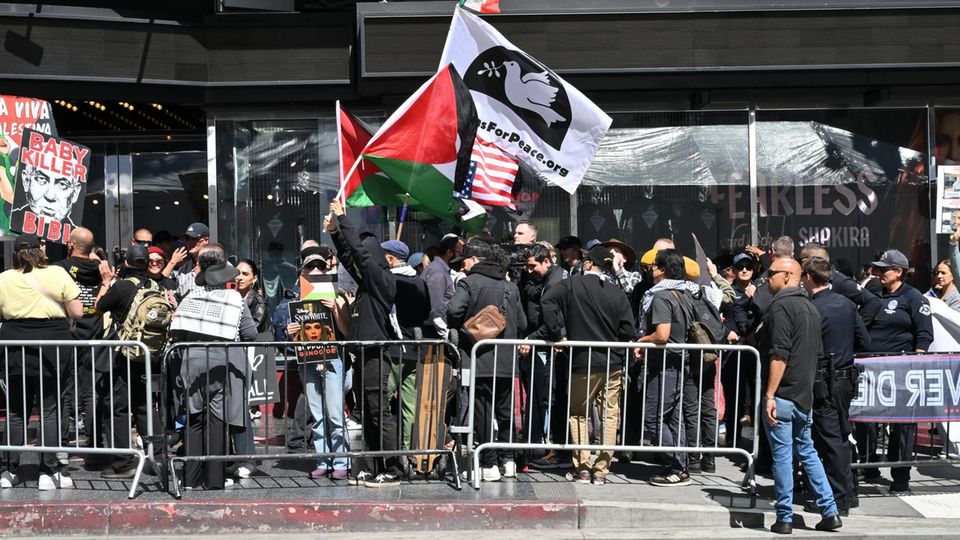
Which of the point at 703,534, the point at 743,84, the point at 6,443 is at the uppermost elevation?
the point at 743,84

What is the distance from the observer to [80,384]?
35.4ft

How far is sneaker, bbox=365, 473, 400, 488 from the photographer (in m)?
8.96

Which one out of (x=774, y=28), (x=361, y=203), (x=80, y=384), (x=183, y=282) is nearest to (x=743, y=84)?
(x=774, y=28)

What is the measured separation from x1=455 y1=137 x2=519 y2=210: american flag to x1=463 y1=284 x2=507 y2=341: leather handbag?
2.36 meters

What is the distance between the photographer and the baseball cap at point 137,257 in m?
9.62

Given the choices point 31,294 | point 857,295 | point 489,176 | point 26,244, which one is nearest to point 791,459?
point 857,295

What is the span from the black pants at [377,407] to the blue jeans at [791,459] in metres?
2.96

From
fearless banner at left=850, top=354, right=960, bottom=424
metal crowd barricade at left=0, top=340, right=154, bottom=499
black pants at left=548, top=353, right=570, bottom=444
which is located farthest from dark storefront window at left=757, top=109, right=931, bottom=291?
metal crowd barricade at left=0, top=340, right=154, bottom=499

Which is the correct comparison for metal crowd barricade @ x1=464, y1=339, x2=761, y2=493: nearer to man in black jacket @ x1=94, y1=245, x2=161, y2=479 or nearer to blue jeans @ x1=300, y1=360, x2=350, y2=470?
blue jeans @ x1=300, y1=360, x2=350, y2=470

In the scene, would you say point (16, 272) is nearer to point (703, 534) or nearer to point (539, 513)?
point (539, 513)

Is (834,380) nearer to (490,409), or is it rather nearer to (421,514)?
(490,409)

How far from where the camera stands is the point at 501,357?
362 inches

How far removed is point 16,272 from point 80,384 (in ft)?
6.76

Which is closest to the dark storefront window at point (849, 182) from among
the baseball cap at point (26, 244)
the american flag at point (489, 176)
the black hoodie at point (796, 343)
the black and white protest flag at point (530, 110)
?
the american flag at point (489, 176)
